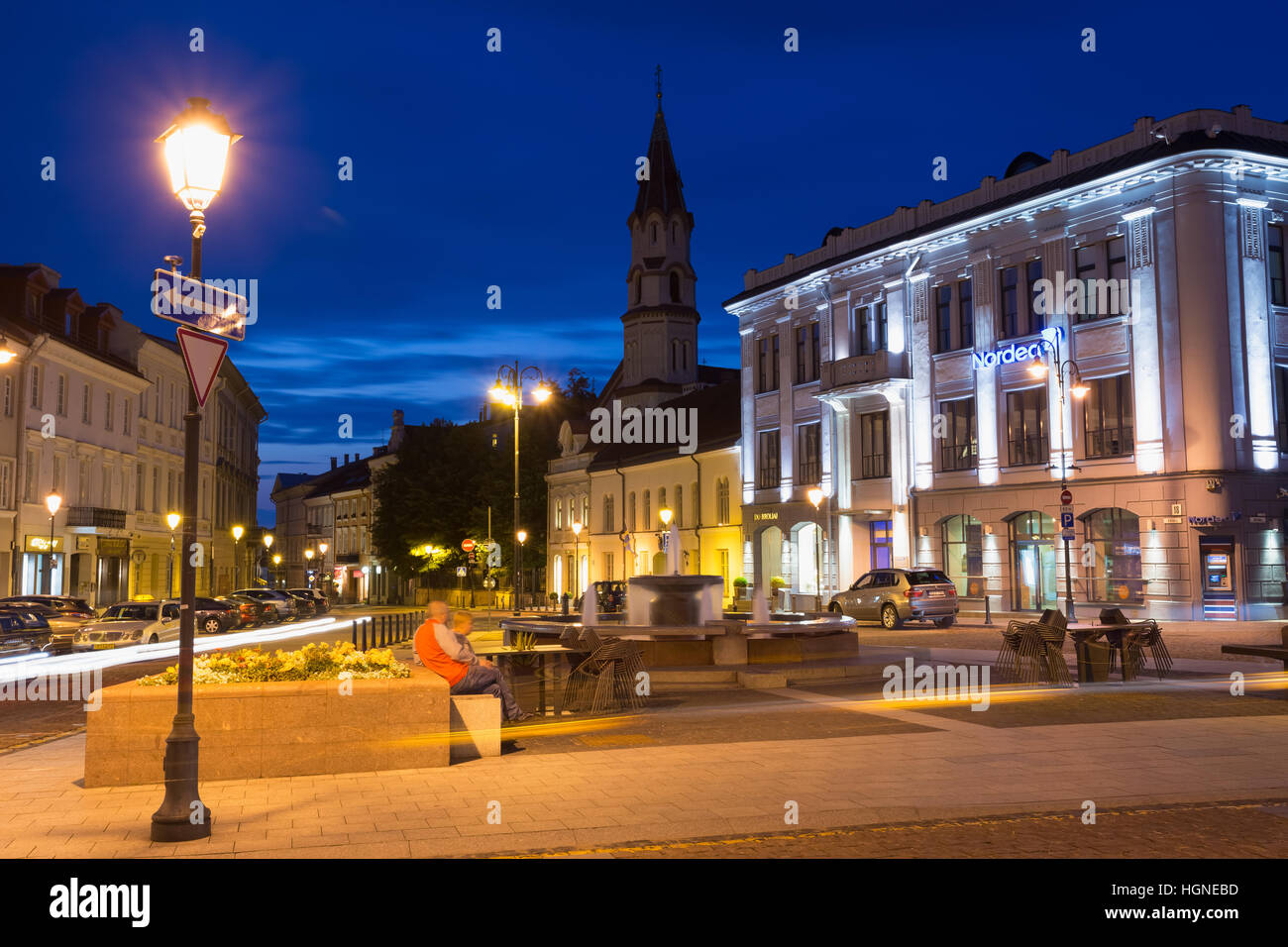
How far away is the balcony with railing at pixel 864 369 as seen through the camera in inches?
1820

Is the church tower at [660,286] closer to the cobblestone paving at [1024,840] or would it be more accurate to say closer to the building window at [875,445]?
Result: the building window at [875,445]

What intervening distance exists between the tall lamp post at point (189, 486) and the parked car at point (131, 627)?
83.8 ft

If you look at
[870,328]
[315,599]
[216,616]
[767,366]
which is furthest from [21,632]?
[767,366]

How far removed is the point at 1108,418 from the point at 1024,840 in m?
32.8

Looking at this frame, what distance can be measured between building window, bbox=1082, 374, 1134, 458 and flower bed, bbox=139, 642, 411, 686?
3141 centimetres

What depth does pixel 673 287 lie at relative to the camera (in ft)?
244

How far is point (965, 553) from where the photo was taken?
43.2 metres

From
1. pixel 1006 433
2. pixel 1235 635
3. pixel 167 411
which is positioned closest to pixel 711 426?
pixel 1006 433

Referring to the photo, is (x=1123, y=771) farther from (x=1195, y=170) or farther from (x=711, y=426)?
(x=711, y=426)

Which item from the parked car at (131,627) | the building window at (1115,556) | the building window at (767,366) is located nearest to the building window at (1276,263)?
the building window at (1115,556)

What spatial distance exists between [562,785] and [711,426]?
53331mm

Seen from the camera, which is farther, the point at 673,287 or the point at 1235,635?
the point at 673,287

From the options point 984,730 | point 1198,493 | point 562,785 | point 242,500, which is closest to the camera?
point 562,785

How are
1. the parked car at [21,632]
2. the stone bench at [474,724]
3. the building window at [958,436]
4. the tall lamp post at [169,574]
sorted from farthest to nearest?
the tall lamp post at [169,574] → the building window at [958,436] → the parked car at [21,632] → the stone bench at [474,724]
